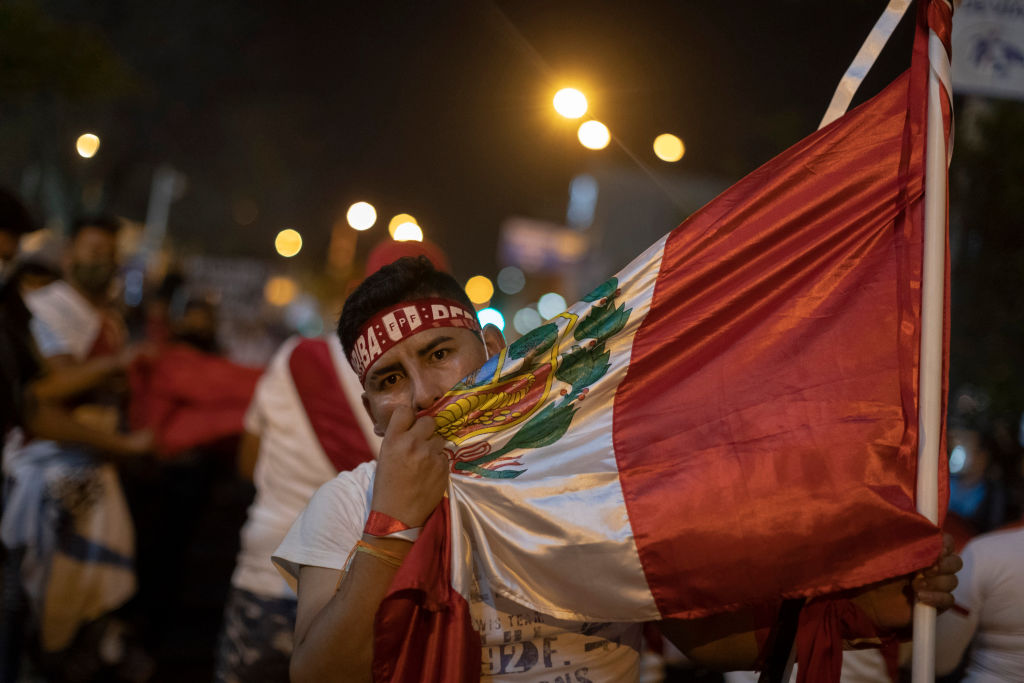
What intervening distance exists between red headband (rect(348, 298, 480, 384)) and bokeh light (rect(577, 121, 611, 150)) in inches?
69.3

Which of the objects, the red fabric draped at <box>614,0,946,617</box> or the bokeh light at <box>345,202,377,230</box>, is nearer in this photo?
the red fabric draped at <box>614,0,946,617</box>

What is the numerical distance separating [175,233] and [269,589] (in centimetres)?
3912

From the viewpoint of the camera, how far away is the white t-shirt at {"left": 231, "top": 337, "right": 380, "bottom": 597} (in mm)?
3742

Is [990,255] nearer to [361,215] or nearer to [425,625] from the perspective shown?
[361,215]

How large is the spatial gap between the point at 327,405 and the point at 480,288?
247ft

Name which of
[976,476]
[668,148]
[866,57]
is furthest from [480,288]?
[866,57]

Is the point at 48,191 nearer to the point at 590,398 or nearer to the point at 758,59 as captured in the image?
the point at 758,59

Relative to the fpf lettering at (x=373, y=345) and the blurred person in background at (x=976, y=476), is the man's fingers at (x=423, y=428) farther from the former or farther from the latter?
the blurred person in background at (x=976, y=476)

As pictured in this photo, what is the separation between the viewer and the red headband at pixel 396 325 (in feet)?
7.75

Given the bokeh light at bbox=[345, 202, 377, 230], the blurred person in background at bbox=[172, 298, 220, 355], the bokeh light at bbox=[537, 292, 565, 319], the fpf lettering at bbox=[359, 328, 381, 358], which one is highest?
the bokeh light at bbox=[537, 292, 565, 319]

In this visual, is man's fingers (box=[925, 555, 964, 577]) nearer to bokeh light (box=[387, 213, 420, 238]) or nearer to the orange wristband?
the orange wristband

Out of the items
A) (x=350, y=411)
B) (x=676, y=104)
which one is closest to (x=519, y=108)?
(x=676, y=104)

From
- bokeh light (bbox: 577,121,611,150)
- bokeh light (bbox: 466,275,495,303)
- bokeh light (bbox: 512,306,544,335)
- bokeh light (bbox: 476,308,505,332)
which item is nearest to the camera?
bokeh light (bbox: 476,308,505,332)

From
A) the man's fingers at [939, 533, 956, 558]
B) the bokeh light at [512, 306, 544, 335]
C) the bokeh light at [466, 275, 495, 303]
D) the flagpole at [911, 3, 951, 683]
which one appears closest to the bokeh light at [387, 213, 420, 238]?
the flagpole at [911, 3, 951, 683]
